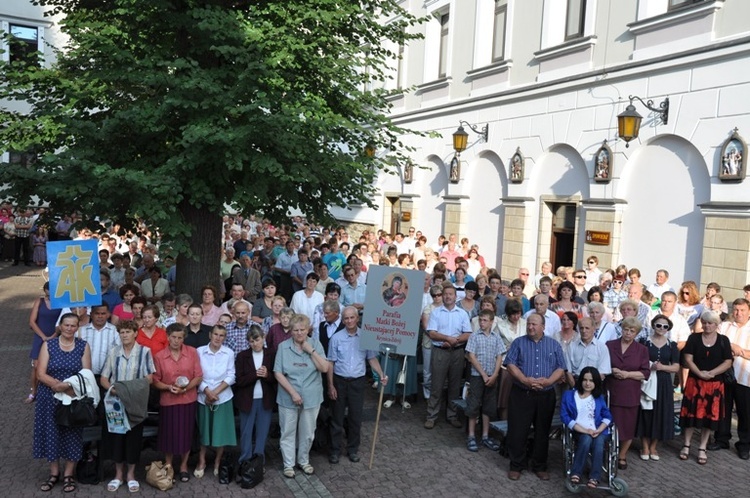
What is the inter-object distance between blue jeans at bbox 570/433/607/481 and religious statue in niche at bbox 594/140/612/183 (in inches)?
321

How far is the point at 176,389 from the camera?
678 centimetres

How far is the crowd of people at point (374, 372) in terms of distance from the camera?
6844 mm

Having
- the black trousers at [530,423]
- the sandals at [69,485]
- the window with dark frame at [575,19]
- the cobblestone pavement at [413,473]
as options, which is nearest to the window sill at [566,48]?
the window with dark frame at [575,19]

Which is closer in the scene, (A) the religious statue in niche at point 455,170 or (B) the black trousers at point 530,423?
(B) the black trousers at point 530,423

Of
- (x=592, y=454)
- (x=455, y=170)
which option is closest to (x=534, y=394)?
(x=592, y=454)

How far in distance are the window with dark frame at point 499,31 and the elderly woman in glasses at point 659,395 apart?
11.4 metres

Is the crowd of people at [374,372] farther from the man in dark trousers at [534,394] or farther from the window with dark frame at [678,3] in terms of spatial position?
the window with dark frame at [678,3]

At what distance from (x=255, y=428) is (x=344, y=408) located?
1079 mm

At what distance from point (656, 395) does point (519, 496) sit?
2.31 meters

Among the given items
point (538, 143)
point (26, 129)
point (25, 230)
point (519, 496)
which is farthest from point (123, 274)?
point (25, 230)

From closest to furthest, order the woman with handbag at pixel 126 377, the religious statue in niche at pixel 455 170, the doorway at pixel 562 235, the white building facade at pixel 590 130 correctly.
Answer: the woman with handbag at pixel 126 377
the white building facade at pixel 590 130
the doorway at pixel 562 235
the religious statue in niche at pixel 455 170

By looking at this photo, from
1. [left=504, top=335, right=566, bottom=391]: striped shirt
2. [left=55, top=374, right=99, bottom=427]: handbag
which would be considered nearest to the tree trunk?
[left=55, top=374, right=99, bottom=427]: handbag

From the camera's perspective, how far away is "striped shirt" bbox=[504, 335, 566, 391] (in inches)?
295

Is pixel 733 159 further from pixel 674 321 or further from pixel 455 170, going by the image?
pixel 455 170
